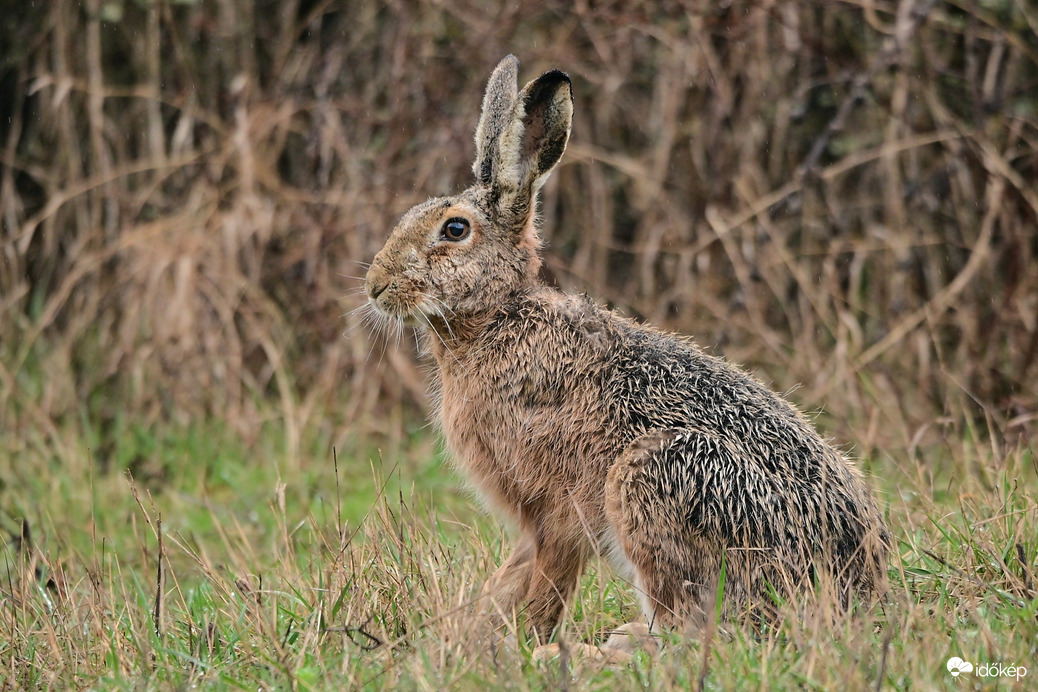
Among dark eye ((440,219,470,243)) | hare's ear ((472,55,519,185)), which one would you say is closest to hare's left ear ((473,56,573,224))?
hare's ear ((472,55,519,185))

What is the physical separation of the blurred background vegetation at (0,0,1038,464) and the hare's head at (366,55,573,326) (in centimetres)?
197

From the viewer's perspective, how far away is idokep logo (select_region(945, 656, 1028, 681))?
2.68 metres

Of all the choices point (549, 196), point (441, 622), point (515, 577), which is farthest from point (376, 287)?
point (549, 196)

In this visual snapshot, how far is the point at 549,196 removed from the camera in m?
7.49

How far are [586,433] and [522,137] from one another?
41.5 inches

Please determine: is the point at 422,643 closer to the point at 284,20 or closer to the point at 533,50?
the point at 533,50

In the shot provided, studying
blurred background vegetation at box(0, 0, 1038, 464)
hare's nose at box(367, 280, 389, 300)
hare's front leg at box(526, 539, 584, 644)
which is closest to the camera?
hare's front leg at box(526, 539, 584, 644)

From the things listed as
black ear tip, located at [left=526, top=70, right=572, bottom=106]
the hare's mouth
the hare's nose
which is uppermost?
black ear tip, located at [left=526, top=70, right=572, bottom=106]

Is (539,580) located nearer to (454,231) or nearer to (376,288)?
(376,288)

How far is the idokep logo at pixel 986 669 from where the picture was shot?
2680 millimetres

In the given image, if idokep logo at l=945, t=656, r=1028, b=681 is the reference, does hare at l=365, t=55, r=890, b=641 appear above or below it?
above

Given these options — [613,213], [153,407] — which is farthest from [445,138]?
[153,407]

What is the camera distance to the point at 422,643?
3.09 meters

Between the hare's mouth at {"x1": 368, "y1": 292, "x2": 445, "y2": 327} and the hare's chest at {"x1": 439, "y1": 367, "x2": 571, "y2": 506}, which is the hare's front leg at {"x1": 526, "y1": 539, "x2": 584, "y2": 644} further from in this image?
the hare's mouth at {"x1": 368, "y1": 292, "x2": 445, "y2": 327}
